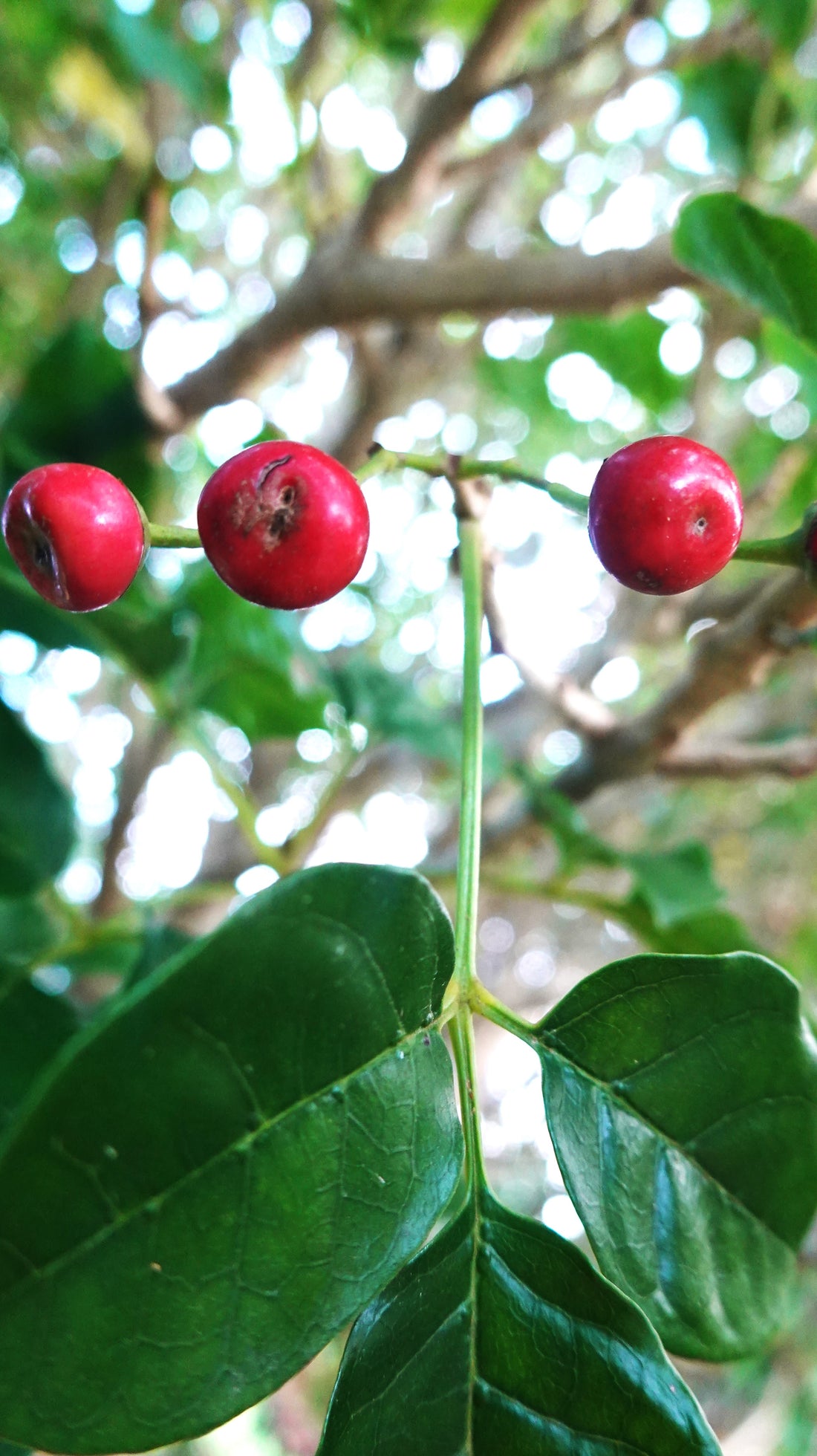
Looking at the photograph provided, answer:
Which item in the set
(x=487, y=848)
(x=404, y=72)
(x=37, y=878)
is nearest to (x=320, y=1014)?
(x=37, y=878)

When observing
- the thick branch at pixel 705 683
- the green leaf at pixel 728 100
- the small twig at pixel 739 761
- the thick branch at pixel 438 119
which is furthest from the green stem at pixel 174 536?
the green leaf at pixel 728 100

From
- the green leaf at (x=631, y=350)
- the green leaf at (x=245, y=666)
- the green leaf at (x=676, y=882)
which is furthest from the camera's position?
the green leaf at (x=631, y=350)

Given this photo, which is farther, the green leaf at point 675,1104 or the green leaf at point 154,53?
the green leaf at point 154,53

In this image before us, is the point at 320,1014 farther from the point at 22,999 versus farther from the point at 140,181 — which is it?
the point at 140,181

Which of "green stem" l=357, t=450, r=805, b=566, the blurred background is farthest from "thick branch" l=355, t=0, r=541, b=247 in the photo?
"green stem" l=357, t=450, r=805, b=566

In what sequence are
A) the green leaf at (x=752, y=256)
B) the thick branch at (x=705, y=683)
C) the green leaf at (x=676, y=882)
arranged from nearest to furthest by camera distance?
the green leaf at (x=752, y=256)
the thick branch at (x=705, y=683)
the green leaf at (x=676, y=882)

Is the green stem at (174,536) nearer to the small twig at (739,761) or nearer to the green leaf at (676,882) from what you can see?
the green leaf at (676,882)

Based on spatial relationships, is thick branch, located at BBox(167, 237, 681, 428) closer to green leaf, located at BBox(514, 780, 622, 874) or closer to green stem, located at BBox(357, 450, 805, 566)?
green leaf, located at BBox(514, 780, 622, 874)

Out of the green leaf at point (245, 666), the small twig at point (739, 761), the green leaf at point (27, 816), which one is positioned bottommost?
the small twig at point (739, 761)

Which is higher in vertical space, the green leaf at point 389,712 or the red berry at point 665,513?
the green leaf at point 389,712
